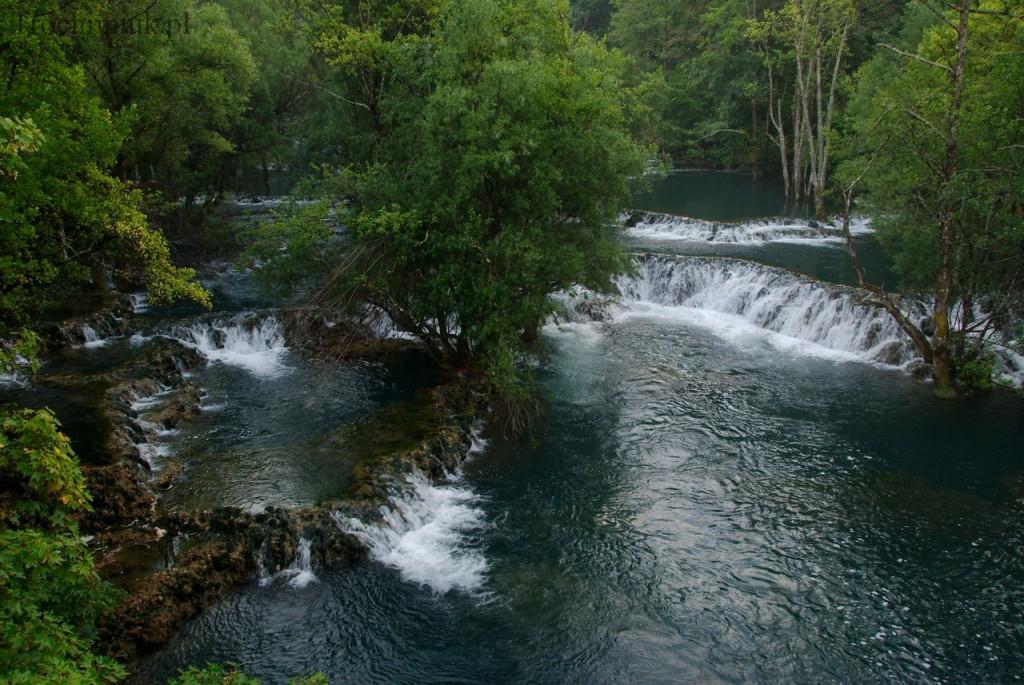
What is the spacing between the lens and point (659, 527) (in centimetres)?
1366

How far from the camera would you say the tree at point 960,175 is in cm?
1695

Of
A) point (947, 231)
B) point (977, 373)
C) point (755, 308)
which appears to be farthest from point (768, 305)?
point (947, 231)

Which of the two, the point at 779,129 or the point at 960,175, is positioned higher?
the point at 779,129

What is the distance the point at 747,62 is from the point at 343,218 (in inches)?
1597

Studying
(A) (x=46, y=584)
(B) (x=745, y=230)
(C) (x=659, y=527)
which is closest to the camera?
(A) (x=46, y=584)

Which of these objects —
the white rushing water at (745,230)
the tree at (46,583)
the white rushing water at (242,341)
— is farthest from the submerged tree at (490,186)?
the white rushing water at (745,230)

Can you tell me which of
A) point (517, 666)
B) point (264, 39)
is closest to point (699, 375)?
point (517, 666)

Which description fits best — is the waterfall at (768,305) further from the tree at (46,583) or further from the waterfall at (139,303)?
the tree at (46,583)

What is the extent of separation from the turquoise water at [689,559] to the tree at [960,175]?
2.41 metres

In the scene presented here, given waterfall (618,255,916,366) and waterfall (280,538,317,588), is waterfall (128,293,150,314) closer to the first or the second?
waterfall (280,538,317,588)

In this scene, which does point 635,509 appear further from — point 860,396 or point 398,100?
point 398,100

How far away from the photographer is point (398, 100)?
1925 centimetres

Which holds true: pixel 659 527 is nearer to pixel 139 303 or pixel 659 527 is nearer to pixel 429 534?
pixel 429 534

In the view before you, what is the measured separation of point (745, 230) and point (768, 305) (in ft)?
37.7
